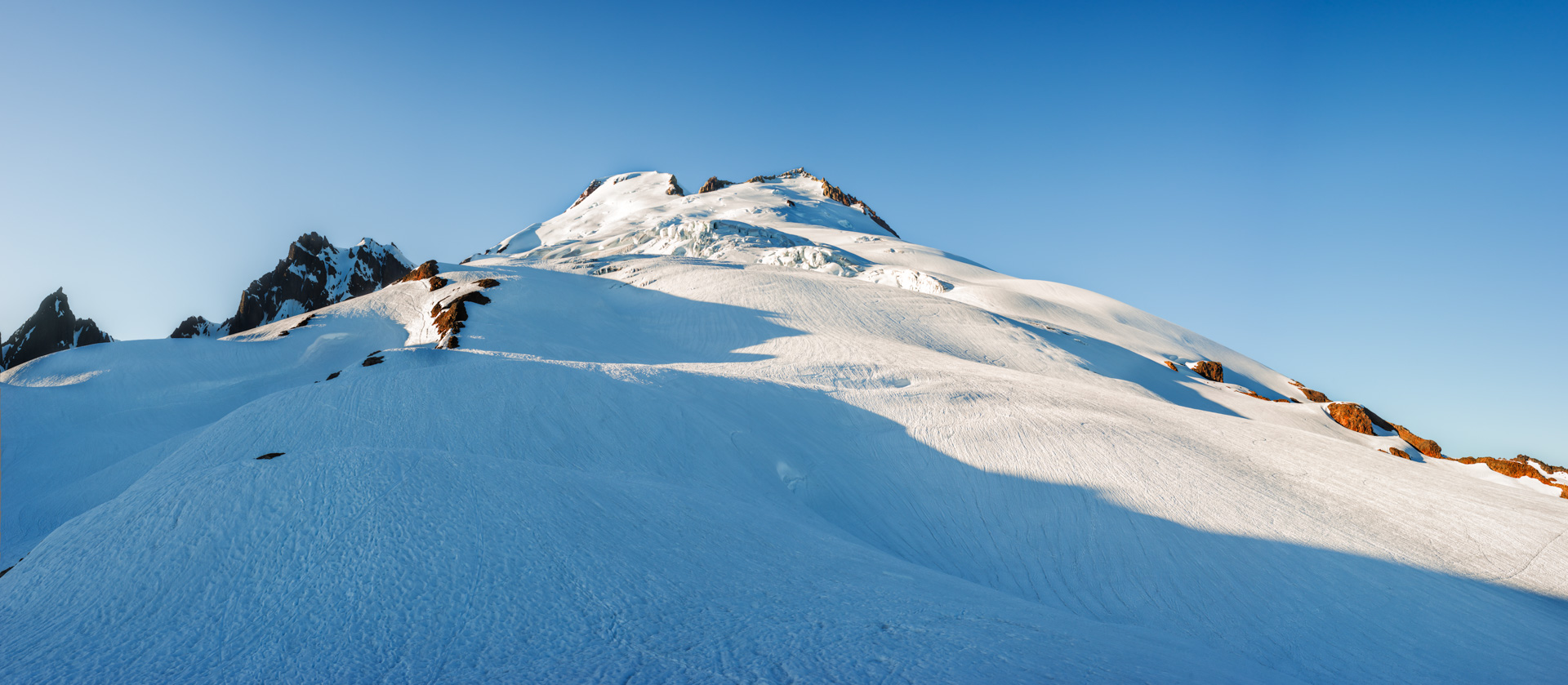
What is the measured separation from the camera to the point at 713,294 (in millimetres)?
30672

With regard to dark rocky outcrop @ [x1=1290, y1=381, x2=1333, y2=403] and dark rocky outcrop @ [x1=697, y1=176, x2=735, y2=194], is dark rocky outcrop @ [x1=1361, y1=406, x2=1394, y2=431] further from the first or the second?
dark rocky outcrop @ [x1=697, y1=176, x2=735, y2=194]

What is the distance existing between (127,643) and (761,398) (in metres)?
11.5

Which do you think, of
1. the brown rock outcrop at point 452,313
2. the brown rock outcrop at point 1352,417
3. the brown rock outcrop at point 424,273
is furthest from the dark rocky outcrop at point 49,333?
the brown rock outcrop at point 1352,417

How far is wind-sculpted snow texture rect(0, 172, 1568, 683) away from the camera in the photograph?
406 cm

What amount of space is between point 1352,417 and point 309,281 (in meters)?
61.5

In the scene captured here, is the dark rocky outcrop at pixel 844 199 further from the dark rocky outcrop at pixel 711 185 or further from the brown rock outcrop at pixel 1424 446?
the brown rock outcrop at pixel 1424 446

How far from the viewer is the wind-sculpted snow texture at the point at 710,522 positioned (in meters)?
4.06

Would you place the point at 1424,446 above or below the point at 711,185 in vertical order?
below

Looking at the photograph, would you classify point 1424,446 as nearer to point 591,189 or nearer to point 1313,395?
point 1313,395

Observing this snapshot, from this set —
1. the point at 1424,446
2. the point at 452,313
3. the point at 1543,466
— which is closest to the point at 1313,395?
the point at 1424,446

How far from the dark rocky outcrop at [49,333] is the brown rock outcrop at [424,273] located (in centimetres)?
1626

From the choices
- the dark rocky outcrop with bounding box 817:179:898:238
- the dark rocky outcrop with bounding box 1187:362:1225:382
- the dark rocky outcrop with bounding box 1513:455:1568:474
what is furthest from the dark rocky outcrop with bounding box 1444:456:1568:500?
the dark rocky outcrop with bounding box 817:179:898:238

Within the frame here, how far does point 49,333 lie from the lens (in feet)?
105

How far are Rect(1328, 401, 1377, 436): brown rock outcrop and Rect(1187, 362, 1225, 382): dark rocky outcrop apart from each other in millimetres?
8418
